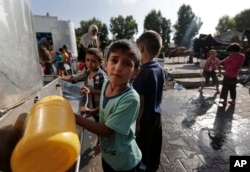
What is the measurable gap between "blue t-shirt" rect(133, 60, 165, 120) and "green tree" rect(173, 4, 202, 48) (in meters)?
72.2

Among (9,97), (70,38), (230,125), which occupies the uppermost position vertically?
(70,38)

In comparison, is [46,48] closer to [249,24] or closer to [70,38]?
[70,38]

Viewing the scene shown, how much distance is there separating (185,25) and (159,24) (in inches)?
371

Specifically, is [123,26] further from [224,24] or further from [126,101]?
[126,101]

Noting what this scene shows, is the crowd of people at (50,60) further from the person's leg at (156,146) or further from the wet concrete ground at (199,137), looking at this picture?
the person's leg at (156,146)

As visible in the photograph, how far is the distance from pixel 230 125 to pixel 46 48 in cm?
671

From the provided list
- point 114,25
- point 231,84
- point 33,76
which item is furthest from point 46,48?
point 114,25

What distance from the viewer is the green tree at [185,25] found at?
235ft

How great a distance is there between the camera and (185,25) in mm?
72125

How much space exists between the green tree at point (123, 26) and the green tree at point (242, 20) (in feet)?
109

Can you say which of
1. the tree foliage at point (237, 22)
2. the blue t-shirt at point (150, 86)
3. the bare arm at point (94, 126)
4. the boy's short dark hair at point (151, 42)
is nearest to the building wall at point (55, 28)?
the boy's short dark hair at point (151, 42)

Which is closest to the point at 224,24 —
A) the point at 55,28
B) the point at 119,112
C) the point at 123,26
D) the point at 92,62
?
the point at 123,26

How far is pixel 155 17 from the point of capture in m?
69.9

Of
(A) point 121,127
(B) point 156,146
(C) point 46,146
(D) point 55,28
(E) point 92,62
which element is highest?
(D) point 55,28
